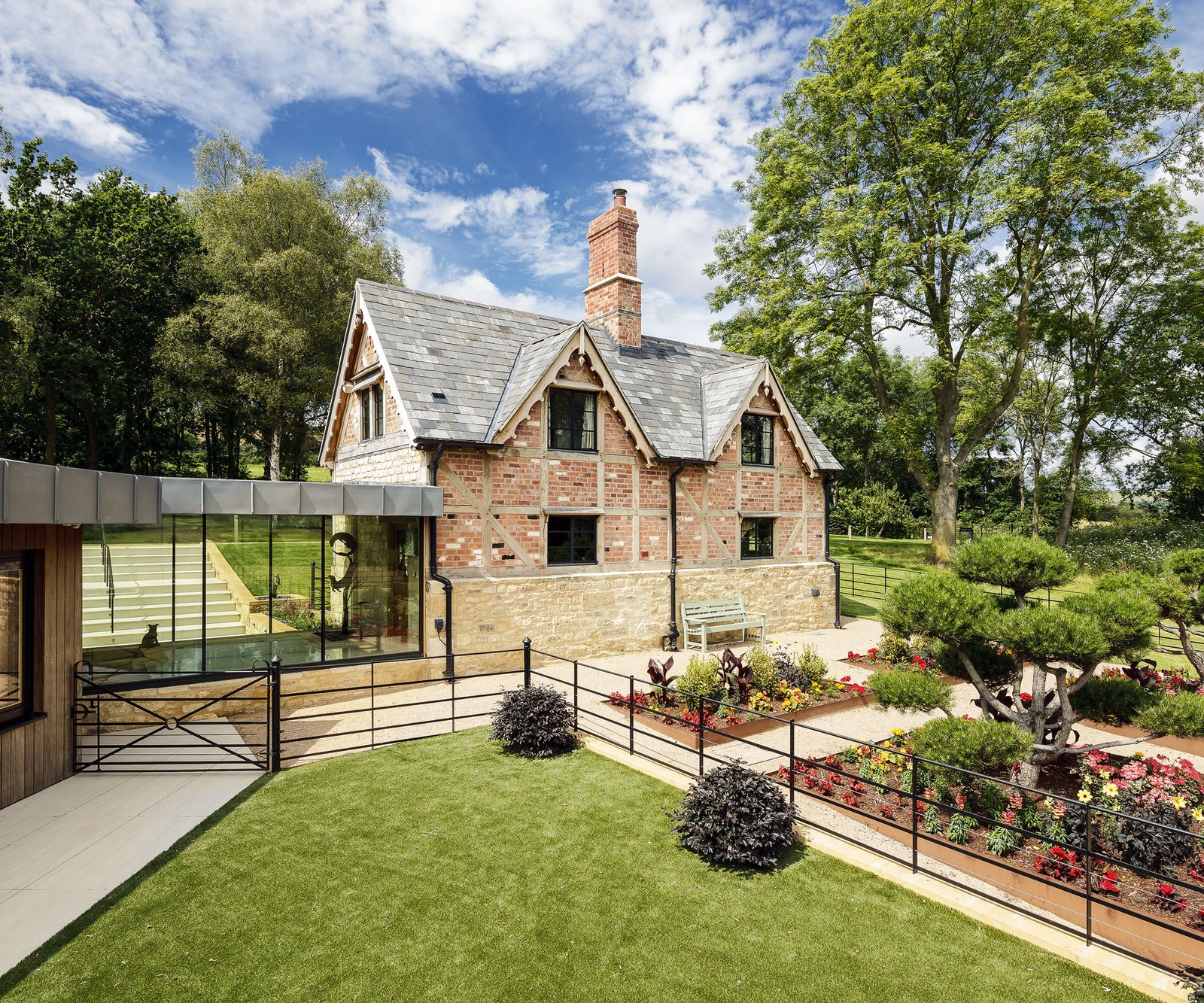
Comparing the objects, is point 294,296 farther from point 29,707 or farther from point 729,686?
point 729,686

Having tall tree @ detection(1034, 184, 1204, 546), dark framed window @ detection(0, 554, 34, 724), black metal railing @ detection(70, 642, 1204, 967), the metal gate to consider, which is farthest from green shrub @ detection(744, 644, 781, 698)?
tall tree @ detection(1034, 184, 1204, 546)

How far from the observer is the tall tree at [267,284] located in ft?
90.0

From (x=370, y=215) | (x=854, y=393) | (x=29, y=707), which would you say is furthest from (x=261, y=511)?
(x=854, y=393)

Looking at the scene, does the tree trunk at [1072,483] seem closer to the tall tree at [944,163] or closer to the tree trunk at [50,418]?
the tall tree at [944,163]

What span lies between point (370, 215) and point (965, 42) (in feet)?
89.1

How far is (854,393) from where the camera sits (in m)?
44.9

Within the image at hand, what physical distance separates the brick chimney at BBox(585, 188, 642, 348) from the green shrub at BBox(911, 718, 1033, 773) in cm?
1363

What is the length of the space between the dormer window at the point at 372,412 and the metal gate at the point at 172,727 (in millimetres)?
6633

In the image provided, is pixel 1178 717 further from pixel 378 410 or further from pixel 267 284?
pixel 267 284

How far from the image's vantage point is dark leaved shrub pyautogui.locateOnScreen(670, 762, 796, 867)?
247 inches

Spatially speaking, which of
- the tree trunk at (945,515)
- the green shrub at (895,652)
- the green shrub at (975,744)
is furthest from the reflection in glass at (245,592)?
the tree trunk at (945,515)

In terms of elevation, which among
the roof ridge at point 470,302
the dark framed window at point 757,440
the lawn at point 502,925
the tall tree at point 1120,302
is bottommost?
the lawn at point 502,925

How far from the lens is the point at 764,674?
11555 millimetres

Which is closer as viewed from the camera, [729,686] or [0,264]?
[729,686]
